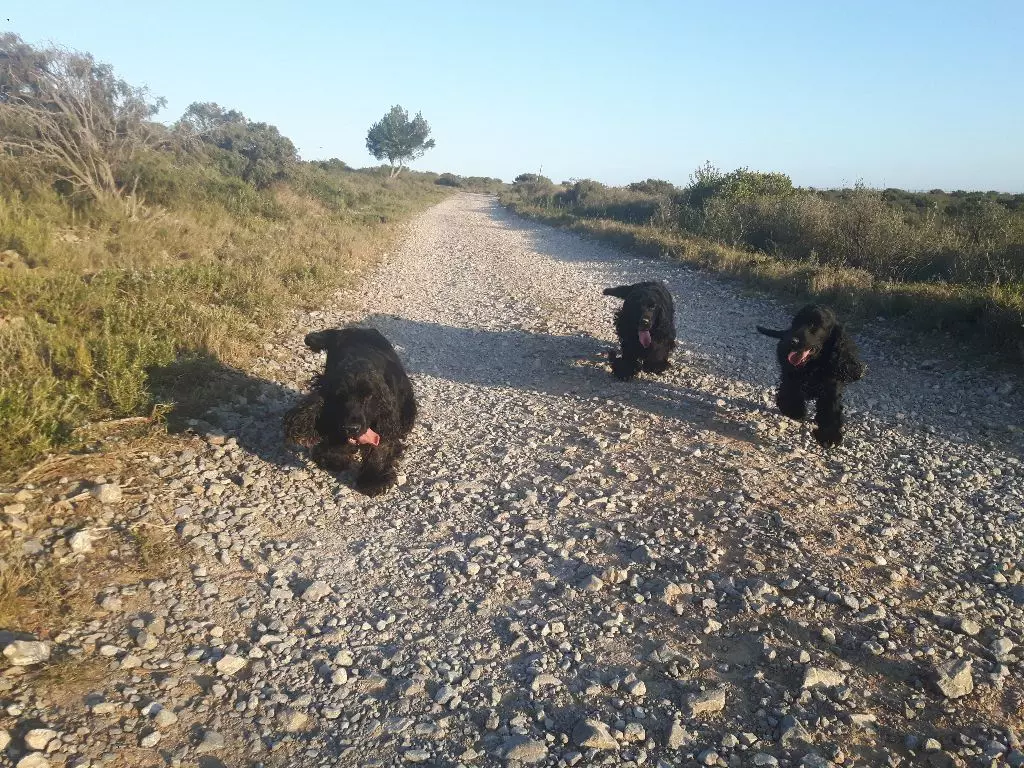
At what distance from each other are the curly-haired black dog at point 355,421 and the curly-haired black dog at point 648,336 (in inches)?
109

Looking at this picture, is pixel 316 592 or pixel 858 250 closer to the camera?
pixel 316 592

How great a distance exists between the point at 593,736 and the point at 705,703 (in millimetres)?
509

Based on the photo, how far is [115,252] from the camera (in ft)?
27.1

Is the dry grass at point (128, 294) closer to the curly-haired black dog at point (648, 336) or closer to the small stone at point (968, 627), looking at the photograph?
the curly-haired black dog at point (648, 336)

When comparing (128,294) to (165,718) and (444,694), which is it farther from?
(444,694)

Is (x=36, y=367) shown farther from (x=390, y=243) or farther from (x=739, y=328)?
(x=390, y=243)

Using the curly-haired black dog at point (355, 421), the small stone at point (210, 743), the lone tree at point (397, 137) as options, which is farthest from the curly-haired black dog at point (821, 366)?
the lone tree at point (397, 137)

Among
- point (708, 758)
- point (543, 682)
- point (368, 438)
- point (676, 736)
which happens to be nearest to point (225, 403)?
point (368, 438)

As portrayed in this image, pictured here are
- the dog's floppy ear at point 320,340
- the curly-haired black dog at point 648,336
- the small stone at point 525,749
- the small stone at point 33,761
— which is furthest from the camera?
the curly-haired black dog at point 648,336

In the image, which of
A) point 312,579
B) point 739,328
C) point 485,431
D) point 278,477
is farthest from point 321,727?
point 739,328

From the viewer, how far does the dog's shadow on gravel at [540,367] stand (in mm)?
5867

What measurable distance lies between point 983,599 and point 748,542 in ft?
3.81

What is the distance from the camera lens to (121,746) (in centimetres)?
220

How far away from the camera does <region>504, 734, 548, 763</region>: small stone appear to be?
7.63 ft
